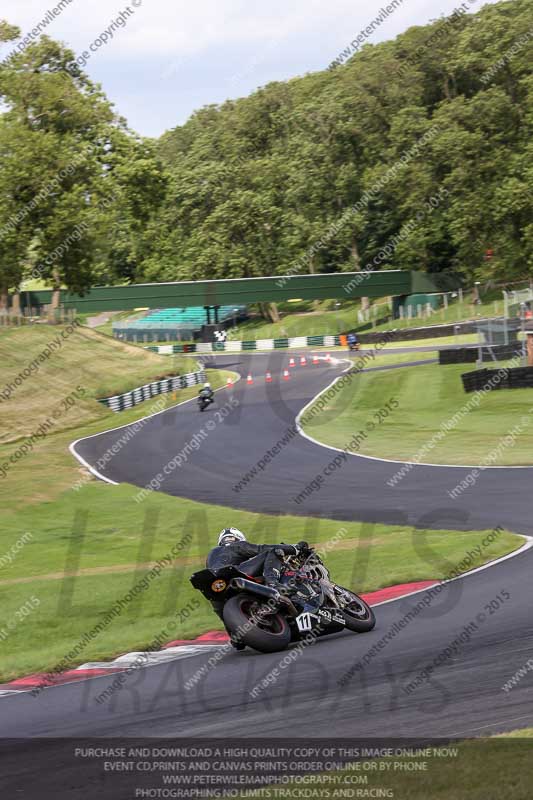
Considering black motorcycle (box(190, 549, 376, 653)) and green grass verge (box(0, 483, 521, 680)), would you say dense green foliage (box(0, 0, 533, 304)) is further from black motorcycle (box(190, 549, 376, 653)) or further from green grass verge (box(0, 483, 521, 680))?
black motorcycle (box(190, 549, 376, 653))

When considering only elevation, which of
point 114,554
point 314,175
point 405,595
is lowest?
point 114,554

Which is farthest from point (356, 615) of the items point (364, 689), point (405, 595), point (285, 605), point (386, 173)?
point (386, 173)

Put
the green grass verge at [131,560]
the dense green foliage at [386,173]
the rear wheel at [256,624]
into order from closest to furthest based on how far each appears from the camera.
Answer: the rear wheel at [256,624] < the green grass verge at [131,560] < the dense green foliage at [386,173]

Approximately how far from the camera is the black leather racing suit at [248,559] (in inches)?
417

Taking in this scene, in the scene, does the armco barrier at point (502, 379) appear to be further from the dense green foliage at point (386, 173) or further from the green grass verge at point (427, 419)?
the dense green foliage at point (386, 173)

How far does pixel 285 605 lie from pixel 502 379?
2420cm

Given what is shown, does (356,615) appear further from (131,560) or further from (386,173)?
(386,173)

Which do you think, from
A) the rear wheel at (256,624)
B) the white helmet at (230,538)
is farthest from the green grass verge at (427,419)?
the rear wheel at (256,624)

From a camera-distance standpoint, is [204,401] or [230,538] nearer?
[230,538]

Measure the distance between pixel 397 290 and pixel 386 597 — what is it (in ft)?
214

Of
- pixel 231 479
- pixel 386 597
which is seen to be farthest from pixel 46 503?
pixel 386 597

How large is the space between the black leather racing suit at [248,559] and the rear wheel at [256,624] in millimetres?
297

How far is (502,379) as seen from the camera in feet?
109

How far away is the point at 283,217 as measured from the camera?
297ft
